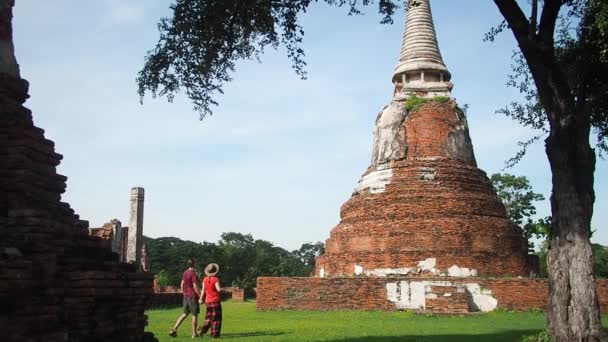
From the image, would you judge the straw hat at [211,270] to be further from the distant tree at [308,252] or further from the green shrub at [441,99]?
the distant tree at [308,252]

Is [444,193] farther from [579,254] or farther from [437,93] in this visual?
[579,254]

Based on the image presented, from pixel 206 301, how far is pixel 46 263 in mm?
4765

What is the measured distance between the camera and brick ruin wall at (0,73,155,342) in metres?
4.62

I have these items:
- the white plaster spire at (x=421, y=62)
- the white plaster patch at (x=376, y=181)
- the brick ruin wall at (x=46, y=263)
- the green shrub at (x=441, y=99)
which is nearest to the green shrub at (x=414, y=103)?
the green shrub at (x=441, y=99)

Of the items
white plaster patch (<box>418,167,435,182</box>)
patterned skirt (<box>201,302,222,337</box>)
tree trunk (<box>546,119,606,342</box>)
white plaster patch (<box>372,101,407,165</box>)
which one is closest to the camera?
tree trunk (<box>546,119,606,342</box>)

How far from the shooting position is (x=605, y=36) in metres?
8.32

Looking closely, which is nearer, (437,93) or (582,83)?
(582,83)

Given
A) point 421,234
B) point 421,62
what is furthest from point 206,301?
point 421,62

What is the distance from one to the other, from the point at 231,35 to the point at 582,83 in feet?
16.5

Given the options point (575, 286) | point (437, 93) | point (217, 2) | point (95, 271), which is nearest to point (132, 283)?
point (95, 271)

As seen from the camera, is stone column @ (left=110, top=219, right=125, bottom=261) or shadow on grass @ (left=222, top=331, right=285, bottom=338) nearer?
shadow on grass @ (left=222, top=331, right=285, bottom=338)

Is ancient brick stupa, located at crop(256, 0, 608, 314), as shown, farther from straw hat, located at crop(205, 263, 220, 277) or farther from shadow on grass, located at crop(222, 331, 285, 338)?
straw hat, located at crop(205, 263, 220, 277)

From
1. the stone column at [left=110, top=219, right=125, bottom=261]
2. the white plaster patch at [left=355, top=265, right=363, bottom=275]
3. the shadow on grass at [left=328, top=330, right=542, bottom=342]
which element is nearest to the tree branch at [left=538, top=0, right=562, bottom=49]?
the shadow on grass at [left=328, top=330, right=542, bottom=342]

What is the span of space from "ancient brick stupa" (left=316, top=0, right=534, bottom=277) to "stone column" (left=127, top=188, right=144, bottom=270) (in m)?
6.69
